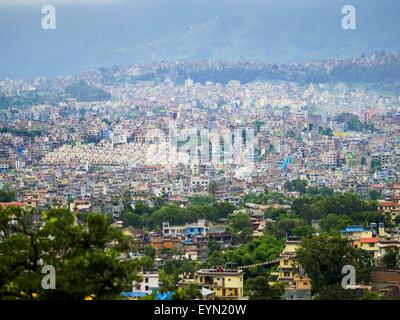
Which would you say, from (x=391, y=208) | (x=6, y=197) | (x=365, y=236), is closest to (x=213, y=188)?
(x=6, y=197)

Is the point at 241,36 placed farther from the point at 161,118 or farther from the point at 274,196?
the point at 274,196

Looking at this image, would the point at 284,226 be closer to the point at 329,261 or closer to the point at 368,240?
the point at 368,240

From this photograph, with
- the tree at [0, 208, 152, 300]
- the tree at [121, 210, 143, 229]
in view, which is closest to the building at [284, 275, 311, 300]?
the tree at [0, 208, 152, 300]

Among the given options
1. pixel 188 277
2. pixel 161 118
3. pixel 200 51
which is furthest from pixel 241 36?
pixel 188 277

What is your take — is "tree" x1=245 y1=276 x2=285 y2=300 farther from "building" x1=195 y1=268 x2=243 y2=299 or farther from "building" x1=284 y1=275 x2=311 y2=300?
"building" x1=195 y1=268 x2=243 y2=299

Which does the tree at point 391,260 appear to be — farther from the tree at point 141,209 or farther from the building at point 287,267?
the tree at point 141,209
